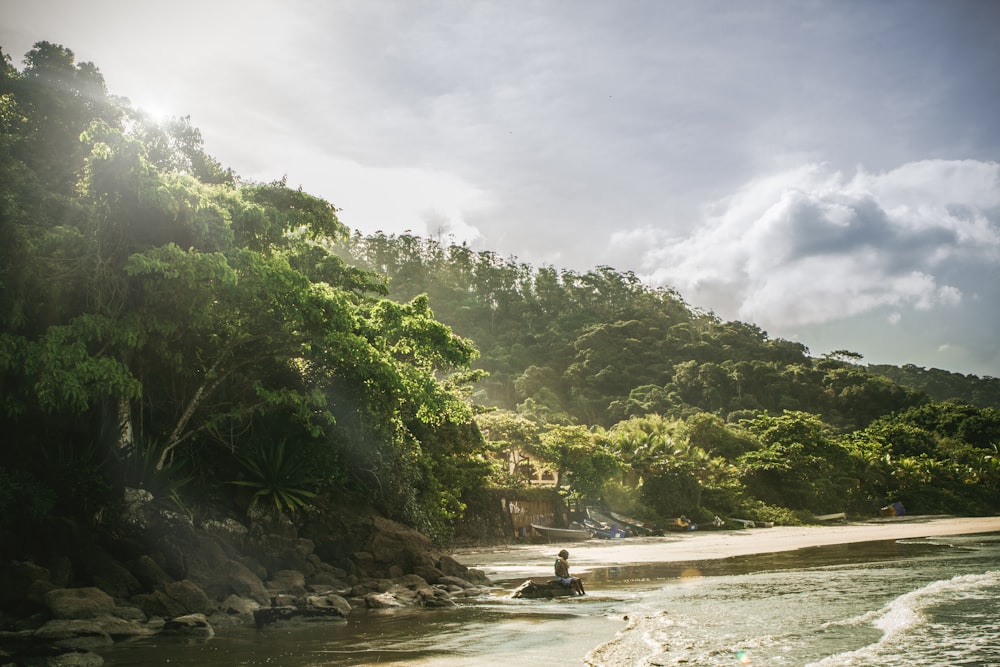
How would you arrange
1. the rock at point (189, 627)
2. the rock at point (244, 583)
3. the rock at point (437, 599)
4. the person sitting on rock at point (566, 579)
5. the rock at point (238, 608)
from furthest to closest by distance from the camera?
the person sitting on rock at point (566, 579)
the rock at point (437, 599)
the rock at point (244, 583)
the rock at point (238, 608)
the rock at point (189, 627)

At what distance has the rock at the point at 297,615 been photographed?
1188cm

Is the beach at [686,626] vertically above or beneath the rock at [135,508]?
beneath

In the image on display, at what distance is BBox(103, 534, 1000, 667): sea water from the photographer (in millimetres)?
8195

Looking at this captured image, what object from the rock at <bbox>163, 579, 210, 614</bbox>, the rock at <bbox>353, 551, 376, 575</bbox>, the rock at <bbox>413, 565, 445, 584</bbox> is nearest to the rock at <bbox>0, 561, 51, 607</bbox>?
the rock at <bbox>163, 579, 210, 614</bbox>

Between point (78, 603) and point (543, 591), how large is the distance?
308 inches

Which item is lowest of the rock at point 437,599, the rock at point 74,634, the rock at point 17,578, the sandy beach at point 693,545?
the sandy beach at point 693,545

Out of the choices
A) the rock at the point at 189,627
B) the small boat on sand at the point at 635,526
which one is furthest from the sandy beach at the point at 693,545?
the rock at the point at 189,627

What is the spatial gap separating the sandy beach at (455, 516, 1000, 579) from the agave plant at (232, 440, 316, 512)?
5485 mm

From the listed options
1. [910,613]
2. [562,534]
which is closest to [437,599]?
[910,613]

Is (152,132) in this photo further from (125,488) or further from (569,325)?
(569,325)

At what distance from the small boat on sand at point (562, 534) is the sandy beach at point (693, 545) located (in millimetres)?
538

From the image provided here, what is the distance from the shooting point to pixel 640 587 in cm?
1514

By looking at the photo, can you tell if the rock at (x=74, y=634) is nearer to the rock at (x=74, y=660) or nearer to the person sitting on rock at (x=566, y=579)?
the rock at (x=74, y=660)

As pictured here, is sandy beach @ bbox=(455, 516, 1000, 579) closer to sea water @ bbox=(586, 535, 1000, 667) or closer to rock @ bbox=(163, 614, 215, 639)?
sea water @ bbox=(586, 535, 1000, 667)
